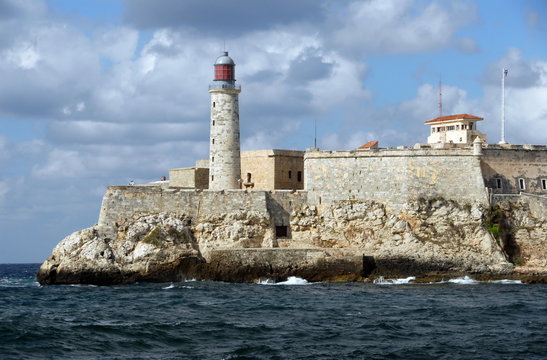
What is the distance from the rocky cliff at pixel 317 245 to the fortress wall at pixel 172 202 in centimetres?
27

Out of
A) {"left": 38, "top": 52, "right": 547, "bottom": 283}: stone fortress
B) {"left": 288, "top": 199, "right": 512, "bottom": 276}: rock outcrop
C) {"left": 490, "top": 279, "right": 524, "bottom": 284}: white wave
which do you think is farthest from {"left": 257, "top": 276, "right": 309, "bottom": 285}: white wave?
{"left": 490, "top": 279, "right": 524, "bottom": 284}: white wave

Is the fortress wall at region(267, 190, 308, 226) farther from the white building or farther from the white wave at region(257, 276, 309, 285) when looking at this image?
the white building

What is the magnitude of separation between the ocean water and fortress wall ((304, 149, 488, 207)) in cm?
425

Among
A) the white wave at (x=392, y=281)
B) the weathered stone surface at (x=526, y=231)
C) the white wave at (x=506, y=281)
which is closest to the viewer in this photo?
the white wave at (x=392, y=281)

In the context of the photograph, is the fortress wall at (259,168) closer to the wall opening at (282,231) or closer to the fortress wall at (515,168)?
the wall opening at (282,231)

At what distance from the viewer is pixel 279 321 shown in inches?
1042

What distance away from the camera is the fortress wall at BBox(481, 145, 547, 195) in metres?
40.2

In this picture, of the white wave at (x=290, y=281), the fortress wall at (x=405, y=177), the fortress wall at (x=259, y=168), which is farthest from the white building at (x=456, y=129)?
the white wave at (x=290, y=281)

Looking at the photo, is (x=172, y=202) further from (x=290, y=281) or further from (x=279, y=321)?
(x=279, y=321)

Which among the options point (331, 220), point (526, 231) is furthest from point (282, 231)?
point (526, 231)

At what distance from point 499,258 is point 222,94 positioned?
13639mm

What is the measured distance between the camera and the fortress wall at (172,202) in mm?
38688

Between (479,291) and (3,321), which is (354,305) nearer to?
(479,291)

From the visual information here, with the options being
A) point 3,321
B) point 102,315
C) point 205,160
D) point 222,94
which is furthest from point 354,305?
point 205,160
